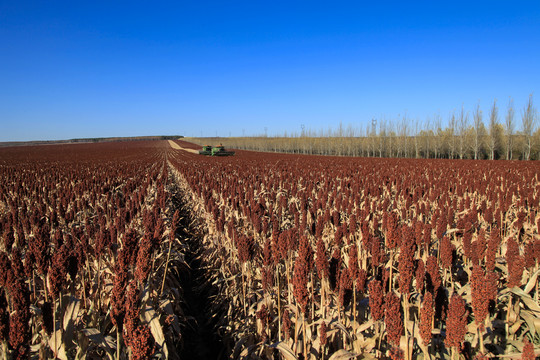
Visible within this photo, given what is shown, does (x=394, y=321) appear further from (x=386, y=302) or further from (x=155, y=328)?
(x=155, y=328)

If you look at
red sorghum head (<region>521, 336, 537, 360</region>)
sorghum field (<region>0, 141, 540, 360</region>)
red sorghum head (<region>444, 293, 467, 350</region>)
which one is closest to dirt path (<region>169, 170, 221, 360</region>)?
sorghum field (<region>0, 141, 540, 360</region>)

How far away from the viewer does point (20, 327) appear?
1523 millimetres

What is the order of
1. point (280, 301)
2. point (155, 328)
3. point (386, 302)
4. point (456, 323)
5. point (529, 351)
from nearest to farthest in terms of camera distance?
1. point (529, 351)
2. point (456, 323)
3. point (386, 302)
4. point (155, 328)
5. point (280, 301)

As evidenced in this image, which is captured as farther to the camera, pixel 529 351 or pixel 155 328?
pixel 155 328

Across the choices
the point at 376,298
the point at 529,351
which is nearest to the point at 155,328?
the point at 376,298

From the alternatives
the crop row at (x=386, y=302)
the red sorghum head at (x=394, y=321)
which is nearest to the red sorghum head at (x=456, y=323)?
the crop row at (x=386, y=302)

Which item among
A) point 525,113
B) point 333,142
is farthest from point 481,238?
point 333,142

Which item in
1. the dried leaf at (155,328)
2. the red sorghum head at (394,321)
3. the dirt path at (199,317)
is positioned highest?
the red sorghum head at (394,321)

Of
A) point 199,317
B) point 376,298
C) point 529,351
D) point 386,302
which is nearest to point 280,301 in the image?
point 199,317

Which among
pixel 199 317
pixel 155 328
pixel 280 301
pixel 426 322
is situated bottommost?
pixel 199 317

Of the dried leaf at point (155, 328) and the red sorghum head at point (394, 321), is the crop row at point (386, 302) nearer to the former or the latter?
the red sorghum head at point (394, 321)

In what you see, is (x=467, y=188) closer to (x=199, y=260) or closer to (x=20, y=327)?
(x=199, y=260)

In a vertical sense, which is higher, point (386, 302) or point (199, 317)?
point (386, 302)

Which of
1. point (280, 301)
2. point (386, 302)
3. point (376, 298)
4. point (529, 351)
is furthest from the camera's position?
point (280, 301)
